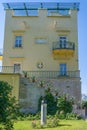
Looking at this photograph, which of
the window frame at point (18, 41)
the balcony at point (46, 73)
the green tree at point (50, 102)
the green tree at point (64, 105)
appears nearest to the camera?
the green tree at point (64, 105)

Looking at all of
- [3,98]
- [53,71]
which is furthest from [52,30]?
[3,98]

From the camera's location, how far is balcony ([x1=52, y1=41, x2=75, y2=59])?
97.9 feet

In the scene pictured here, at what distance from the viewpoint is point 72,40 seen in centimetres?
3108

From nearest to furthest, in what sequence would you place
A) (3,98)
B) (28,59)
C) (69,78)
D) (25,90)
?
(3,98), (25,90), (69,78), (28,59)

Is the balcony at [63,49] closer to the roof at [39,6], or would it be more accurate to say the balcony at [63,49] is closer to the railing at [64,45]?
the railing at [64,45]

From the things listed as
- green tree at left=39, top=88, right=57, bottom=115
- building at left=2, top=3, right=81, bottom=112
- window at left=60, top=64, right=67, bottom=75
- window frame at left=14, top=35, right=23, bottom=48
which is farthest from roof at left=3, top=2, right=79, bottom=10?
green tree at left=39, top=88, right=57, bottom=115

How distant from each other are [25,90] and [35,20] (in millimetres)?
11068

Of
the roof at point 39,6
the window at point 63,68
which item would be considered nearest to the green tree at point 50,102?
the window at point 63,68

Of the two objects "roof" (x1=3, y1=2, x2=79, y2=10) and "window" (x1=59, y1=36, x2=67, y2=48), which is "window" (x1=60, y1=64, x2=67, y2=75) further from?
"roof" (x1=3, y1=2, x2=79, y2=10)

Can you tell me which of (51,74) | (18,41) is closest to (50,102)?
(51,74)

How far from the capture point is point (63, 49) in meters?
29.8

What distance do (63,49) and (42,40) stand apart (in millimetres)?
2950

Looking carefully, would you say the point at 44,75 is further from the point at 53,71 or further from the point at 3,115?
the point at 3,115

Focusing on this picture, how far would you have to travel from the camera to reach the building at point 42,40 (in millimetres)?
30250
